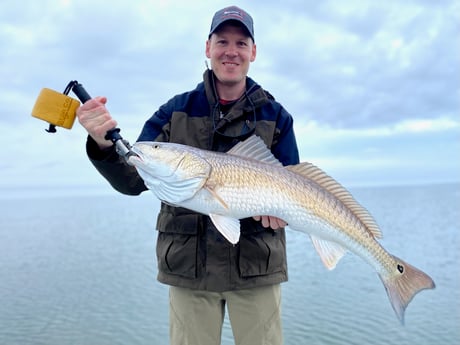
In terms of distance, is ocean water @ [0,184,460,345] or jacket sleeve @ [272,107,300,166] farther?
ocean water @ [0,184,460,345]

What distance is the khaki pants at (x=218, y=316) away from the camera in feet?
12.5

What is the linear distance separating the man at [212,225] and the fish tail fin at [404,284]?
993 mm

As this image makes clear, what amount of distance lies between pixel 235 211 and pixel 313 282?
39.0ft

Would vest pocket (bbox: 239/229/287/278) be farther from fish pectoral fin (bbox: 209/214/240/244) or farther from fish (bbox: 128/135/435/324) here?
fish pectoral fin (bbox: 209/214/240/244)

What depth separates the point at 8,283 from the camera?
1460 centimetres

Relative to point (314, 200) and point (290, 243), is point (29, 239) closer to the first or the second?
point (290, 243)

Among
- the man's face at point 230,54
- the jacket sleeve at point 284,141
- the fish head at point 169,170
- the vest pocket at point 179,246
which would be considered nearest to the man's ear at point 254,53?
the man's face at point 230,54

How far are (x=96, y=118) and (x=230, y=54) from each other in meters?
1.53

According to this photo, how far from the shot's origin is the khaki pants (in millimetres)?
3822

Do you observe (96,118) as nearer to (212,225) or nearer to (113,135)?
(113,135)

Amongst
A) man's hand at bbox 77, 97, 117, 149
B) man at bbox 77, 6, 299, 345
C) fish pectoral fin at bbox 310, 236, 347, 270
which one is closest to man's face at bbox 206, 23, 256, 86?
man at bbox 77, 6, 299, 345

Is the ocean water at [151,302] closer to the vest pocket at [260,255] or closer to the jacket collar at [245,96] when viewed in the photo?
the vest pocket at [260,255]

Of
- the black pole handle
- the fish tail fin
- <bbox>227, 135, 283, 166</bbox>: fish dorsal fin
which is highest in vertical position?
the black pole handle

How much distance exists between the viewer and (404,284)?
372cm
